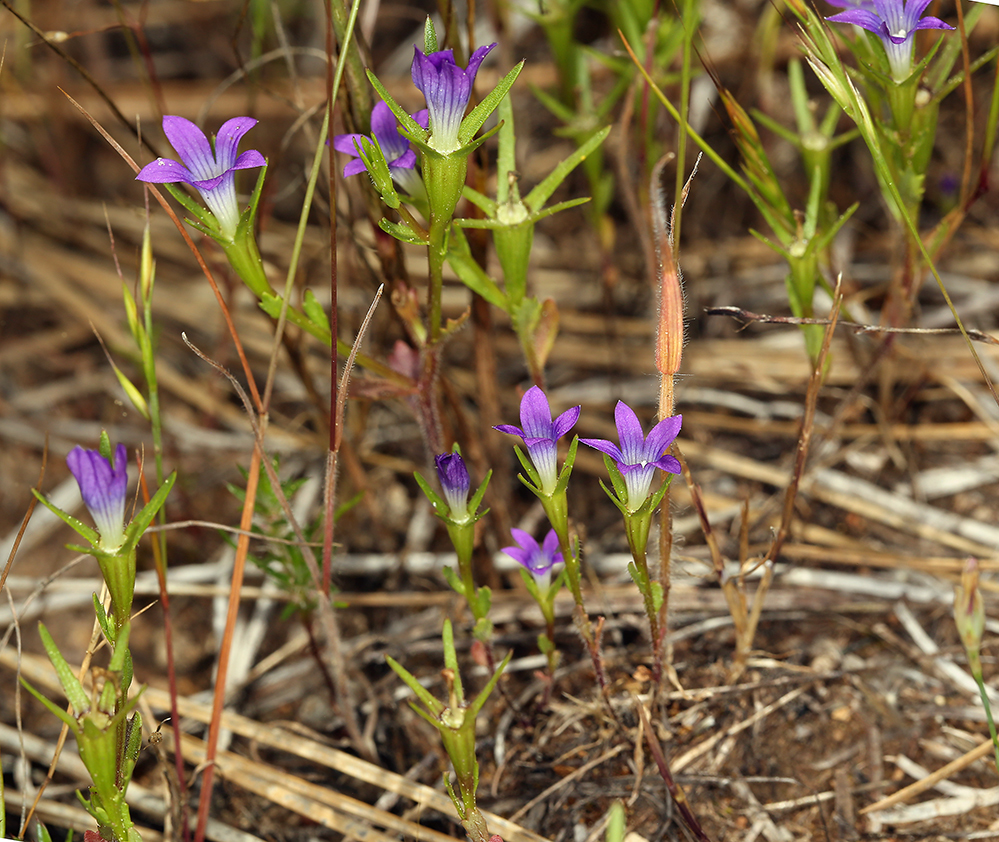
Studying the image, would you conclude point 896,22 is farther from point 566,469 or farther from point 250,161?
point 250,161

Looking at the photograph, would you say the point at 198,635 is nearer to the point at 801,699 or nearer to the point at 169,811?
the point at 169,811

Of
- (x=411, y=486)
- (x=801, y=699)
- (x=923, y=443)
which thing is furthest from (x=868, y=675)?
(x=411, y=486)

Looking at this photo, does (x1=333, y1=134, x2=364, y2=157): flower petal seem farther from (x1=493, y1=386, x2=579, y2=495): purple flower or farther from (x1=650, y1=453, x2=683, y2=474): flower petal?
(x1=650, y1=453, x2=683, y2=474): flower petal

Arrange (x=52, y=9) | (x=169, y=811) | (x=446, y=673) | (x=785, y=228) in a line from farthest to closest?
(x=52, y=9)
(x=785, y=228)
(x=169, y=811)
(x=446, y=673)

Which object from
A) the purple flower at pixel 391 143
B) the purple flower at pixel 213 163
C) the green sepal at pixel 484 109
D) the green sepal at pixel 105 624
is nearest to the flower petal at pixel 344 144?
the purple flower at pixel 391 143

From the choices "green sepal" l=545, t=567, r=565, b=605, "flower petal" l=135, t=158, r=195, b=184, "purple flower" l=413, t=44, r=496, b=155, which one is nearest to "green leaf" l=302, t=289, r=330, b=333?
"flower petal" l=135, t=158, r=195, b=184

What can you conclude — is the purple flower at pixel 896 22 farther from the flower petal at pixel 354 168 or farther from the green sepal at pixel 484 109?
the flower petal at pixel 354 168
